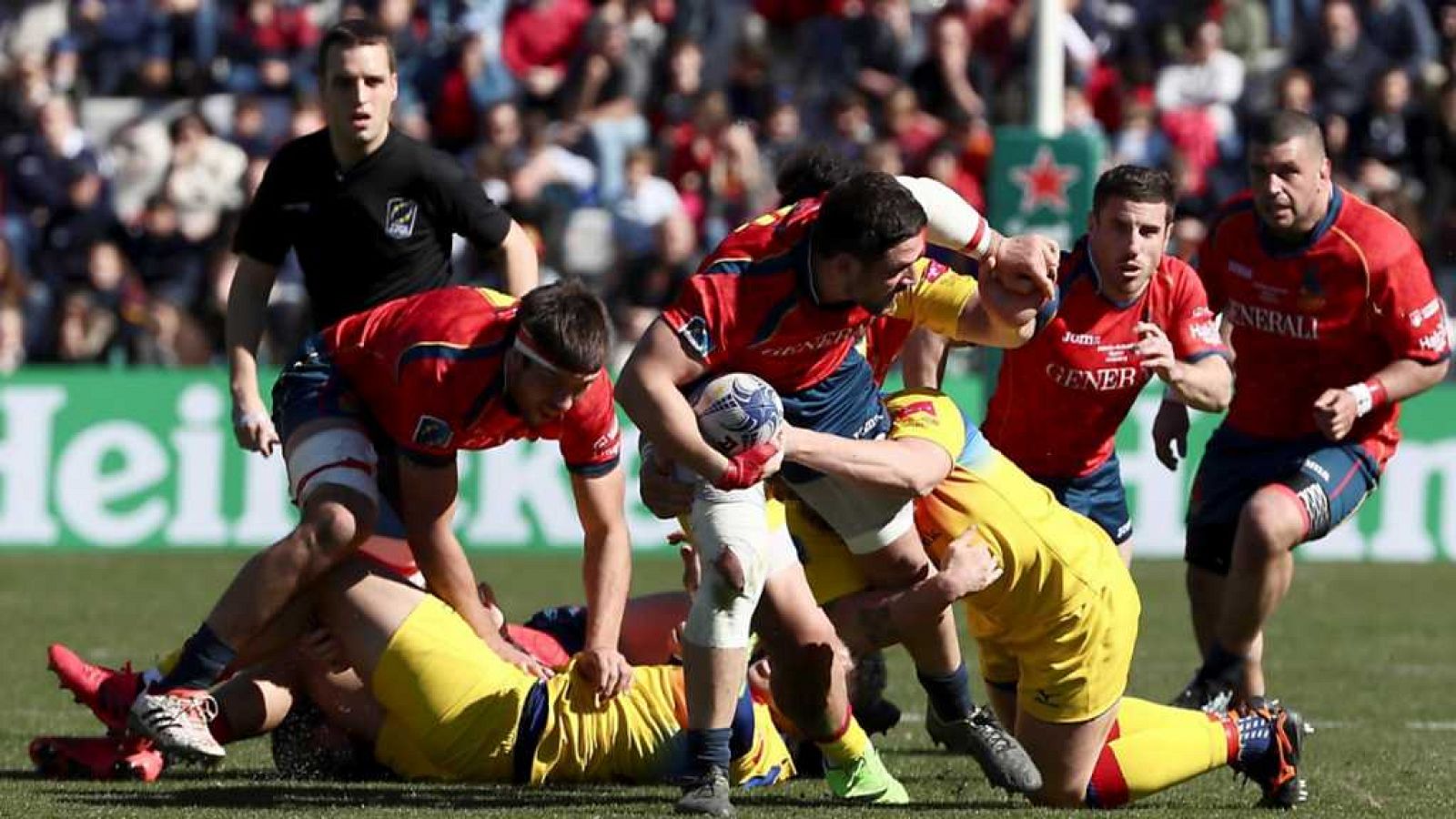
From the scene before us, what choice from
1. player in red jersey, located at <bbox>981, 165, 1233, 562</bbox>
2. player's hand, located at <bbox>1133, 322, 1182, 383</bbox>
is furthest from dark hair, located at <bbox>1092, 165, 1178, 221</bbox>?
player's hand, located at <bbox>1133, 322, 1182, 383</bbox>

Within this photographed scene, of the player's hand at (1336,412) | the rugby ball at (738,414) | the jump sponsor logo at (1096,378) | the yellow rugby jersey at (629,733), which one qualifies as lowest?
the yellow rugby jersey at (629,733)

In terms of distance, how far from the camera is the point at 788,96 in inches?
763

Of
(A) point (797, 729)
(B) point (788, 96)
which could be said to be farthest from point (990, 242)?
(B) point (788, 96)

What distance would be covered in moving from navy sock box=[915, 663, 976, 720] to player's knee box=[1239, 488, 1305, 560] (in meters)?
1.56

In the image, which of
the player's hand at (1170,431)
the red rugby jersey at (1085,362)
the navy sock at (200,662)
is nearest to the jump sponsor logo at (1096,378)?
the red rugby jersey at (1085,362)

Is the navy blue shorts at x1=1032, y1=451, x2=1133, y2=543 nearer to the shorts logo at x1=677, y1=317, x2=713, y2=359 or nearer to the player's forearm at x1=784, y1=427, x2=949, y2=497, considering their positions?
the player's forearm at x1=784, y1=427, x2=949, y2=497

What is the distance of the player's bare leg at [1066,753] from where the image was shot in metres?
6.98

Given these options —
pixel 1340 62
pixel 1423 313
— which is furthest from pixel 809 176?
pixel 1340 62

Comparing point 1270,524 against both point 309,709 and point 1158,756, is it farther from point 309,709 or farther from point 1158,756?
point 309,709

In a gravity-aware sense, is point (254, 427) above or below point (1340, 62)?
above

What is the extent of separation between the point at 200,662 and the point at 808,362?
6.29 feet

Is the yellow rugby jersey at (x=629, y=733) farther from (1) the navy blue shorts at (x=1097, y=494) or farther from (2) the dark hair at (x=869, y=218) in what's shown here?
(1) the navy blue shorts at (x=1097, y=494)

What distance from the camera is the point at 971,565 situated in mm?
6691

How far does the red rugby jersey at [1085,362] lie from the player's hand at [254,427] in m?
2.46
